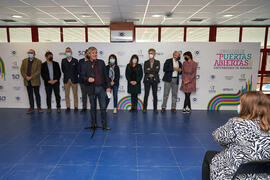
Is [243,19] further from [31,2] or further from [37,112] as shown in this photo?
[37,112]

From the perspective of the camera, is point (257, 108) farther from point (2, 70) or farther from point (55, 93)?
point (2, 70)

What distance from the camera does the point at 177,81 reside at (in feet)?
18.1

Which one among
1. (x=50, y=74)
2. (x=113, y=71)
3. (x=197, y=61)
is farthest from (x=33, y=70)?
(x=197, y=61)

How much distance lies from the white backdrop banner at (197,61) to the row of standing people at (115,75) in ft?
1.21

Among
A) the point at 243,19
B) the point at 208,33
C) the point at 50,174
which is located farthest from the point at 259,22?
the point at 50,174

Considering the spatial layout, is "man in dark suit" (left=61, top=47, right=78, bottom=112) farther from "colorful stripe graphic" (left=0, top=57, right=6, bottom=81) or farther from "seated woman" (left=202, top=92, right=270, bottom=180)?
"seated woman" (left=202, top=92, right=270, bottom=180)

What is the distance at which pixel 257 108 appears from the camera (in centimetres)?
140

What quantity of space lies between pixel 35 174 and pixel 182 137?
262cm

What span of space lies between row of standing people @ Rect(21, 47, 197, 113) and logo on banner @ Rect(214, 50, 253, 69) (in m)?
1.11

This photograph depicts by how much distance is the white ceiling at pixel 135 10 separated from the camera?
5.14 m

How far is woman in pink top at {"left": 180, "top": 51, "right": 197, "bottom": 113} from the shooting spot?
5.29 m

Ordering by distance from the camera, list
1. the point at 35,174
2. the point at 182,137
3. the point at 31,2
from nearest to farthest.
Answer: the point at 35,174 < the point at 182,137 < the point at 31,2

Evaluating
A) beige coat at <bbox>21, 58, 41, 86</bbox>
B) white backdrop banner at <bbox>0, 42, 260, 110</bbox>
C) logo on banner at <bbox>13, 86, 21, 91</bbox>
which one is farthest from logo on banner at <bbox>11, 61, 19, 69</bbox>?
beige coat at <bbox>21, 58, 41, 86</bbox>

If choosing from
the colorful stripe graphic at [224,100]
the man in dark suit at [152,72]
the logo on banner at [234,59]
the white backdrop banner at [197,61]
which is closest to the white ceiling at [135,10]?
the white backdrop banner at [197,61]
